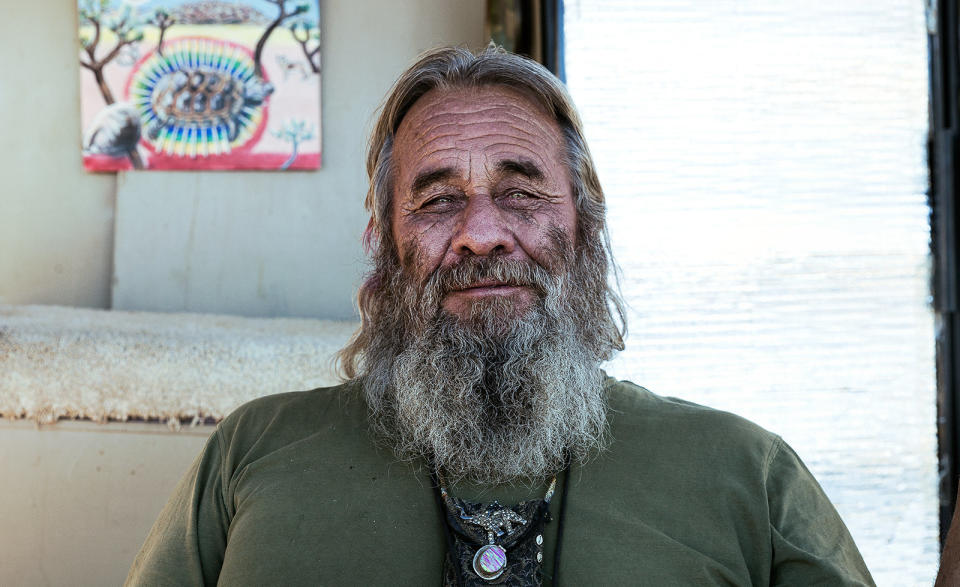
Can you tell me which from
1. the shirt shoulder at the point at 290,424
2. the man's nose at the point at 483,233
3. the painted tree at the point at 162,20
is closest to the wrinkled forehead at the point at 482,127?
the man's nose at the point at 483,233

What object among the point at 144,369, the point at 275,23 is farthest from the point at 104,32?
the point at 144,369

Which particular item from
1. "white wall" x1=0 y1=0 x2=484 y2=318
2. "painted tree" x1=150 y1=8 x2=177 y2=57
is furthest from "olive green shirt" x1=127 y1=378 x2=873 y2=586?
"painted tree" x1=150 y1=8 x2=177 y2=57

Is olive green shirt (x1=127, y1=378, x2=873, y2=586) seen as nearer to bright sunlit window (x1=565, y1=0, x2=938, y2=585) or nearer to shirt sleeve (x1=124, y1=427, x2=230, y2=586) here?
shirt sleeve (x1=124, y1=427, x2=230, y2=586)

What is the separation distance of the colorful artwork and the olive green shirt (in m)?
1.50

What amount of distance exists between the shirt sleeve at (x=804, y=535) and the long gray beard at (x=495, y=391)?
0.34 metres

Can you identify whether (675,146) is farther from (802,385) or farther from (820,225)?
(802,385)

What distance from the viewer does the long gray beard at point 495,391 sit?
158 cm

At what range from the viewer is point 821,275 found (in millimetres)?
2594

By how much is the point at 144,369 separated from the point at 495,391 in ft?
3.51

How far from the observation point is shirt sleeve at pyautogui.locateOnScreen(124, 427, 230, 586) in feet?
4.88

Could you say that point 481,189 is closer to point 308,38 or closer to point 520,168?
point 520,168

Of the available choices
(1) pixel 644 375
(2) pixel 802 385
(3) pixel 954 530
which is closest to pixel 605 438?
(3) pixel 954 530

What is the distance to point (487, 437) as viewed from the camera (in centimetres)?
160

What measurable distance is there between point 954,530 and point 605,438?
63 centimetres
